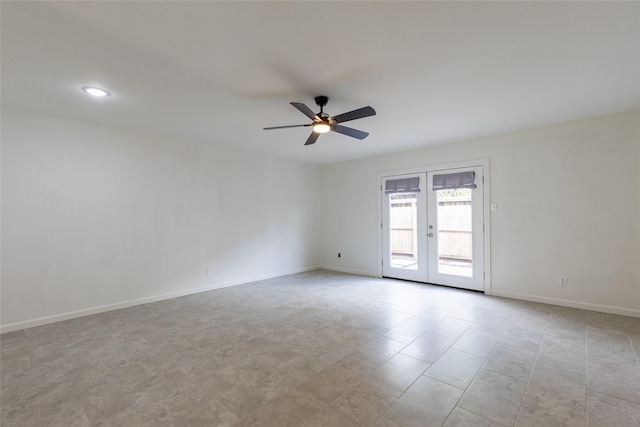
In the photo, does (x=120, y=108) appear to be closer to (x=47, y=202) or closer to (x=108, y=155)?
(x=108, y=155)

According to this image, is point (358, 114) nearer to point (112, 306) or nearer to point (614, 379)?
point (614, 379)

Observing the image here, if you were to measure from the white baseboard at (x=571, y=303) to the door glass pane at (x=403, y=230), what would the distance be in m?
1.52

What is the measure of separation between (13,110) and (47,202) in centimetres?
115

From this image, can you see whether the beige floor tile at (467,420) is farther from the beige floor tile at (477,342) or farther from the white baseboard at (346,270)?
the white baseboard at (346,270)

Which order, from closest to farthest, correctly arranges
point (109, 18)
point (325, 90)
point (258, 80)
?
point (109, 18), point (258, 80), point (325, 90)

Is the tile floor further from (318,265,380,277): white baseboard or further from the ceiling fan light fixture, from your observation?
the ceiling fan light fixture

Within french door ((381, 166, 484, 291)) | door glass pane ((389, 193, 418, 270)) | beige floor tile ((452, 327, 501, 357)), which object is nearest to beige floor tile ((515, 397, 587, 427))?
beige floor tile ((452, 327, 501, 357))

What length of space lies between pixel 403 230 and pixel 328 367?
12.5 feet

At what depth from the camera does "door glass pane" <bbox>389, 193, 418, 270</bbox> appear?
18.5 feet

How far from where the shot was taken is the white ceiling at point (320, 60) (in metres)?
1.90

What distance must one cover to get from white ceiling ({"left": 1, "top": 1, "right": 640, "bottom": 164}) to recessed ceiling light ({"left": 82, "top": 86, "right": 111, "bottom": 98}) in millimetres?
111

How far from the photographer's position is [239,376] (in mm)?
2402

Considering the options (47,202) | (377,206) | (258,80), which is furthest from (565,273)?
(47,202)

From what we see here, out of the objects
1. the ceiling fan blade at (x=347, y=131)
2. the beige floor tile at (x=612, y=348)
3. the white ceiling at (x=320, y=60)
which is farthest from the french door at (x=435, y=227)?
the ceiling fan blade at (x=347, y=131)
